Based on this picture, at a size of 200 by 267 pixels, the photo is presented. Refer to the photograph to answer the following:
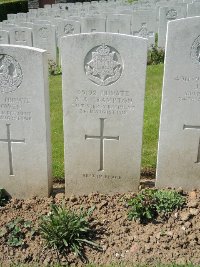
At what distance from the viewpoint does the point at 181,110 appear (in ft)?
12.8

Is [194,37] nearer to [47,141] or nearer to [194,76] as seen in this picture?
[194,76]

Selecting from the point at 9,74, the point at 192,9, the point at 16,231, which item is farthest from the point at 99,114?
the point at 192,9

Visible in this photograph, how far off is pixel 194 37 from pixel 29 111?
1810 millimetres

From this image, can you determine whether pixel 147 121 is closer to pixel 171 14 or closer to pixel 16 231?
pixel 16 231

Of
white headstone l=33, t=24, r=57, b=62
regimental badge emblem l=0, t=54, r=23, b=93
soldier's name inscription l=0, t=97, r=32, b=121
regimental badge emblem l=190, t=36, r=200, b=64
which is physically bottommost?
soldier's name inscription l=0, t=97, r=32, b=121

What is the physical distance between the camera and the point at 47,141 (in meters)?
4.02

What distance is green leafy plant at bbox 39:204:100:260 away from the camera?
3438 millimetres

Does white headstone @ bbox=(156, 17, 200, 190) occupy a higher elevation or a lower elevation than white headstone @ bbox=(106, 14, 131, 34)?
lower

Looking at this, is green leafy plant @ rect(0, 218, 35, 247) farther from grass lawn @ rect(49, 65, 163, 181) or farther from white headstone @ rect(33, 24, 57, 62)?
white headstone @ rect(33, 24, 57, 62)

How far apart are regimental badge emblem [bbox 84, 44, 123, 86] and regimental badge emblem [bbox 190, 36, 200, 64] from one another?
712 mm

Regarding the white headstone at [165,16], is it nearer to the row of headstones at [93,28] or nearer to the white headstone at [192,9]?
the row of headstones at [93,28]

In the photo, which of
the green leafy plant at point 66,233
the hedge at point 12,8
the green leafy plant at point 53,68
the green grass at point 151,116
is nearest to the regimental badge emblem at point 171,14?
the green grass at point 151,116

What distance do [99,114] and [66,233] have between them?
1.26 metres

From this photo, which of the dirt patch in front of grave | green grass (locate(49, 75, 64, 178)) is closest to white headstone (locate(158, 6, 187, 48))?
green grass (locate(49, 75, 64, 178))
